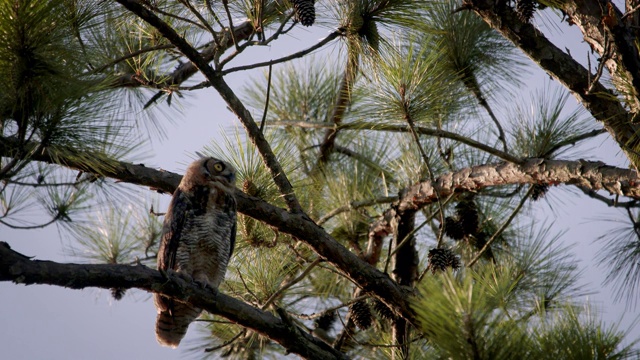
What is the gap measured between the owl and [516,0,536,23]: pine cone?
1.09 metres

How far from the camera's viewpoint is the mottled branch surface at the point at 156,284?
137 cm

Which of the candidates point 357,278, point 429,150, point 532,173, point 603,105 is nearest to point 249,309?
point 357,278

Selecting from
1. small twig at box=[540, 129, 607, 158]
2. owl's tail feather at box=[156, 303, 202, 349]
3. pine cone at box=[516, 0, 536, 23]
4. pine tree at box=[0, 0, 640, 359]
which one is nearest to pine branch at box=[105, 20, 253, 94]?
pine tree at box=[0, 0, 640, 359]

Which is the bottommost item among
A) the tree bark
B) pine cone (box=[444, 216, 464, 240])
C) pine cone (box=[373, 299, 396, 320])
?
pine cone (box=[373, 299, 396, 320])

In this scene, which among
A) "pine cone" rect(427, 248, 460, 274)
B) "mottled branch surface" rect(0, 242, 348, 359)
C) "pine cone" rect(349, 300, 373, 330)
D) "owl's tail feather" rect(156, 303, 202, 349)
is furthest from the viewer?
"pine cone" rect(349, 300, 373, 330)

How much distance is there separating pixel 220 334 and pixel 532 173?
1727 mm

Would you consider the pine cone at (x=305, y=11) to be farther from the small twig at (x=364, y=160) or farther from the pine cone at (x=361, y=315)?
the small twig at (x=364, y=160)

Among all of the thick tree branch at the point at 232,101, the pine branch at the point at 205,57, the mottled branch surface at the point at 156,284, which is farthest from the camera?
the pine branch at the point at 205,57

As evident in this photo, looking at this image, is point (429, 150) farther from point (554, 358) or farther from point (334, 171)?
point (554, 358)

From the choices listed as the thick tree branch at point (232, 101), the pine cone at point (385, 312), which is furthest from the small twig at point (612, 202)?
the thick tree branch at point (232, 101)

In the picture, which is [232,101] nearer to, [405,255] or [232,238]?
[232,238]

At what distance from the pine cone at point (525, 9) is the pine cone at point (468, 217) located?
0.97 metres

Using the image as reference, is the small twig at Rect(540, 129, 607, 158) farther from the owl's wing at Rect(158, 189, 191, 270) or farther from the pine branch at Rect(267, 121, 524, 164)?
the owl's wing at Rect(158, 189, 191, 270)

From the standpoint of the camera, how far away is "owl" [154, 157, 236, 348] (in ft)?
7.93
